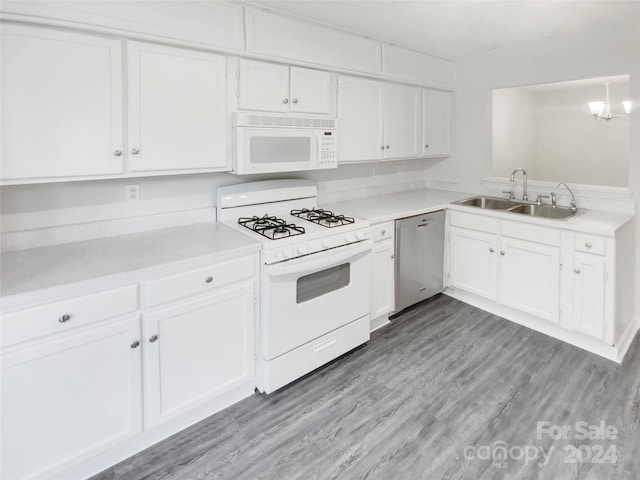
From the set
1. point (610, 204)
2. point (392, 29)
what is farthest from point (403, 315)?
point (392, 29)

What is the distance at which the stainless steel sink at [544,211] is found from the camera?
3193mm

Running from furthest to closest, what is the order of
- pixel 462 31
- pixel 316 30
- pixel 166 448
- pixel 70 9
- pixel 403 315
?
pixel 403 315
pixel 462 31
pixel 316 30
pixel 166 448
pixel 70 9

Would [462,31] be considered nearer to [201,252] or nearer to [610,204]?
[610,204]

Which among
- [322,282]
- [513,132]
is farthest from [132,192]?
[513,132]

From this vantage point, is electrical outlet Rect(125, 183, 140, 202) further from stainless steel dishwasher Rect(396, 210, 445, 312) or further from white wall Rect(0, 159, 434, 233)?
stainless steel dishwasher Rect(396, 210, 445, 312)

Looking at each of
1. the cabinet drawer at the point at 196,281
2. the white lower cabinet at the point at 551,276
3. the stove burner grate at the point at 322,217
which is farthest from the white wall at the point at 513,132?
the cabinet drawer at the point at 196,281

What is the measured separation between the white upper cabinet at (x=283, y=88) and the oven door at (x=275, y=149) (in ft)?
0.56

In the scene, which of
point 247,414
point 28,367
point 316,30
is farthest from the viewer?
point 316,30

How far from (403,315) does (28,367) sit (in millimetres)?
2677

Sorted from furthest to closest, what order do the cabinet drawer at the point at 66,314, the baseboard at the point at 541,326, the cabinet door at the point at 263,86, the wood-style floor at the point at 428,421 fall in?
the baseboard at the point at 541,326
the cabinet door at the point at 263,86
the wood-style floor at the point at 428,421
the cabinet drawer at the point at 66,314

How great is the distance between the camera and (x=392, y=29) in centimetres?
288

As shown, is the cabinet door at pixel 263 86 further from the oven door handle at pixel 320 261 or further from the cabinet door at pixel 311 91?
the oven door handle at pixel 320 261

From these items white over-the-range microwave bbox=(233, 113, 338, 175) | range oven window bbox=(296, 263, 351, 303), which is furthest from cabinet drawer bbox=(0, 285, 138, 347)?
white over-the-range microwave bbox=(233, 113, 338, 175)

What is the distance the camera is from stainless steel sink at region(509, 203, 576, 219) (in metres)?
3.19
